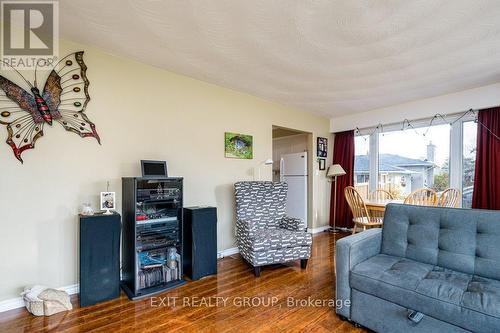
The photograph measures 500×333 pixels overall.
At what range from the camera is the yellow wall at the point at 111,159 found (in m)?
2.16

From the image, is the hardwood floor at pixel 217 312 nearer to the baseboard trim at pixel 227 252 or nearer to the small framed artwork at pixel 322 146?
the baseboard trim at pixel 227 252

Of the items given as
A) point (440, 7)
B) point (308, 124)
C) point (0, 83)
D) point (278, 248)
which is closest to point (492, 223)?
point (440, 7)

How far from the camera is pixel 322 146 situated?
515 centimetres

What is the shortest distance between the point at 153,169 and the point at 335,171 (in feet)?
11.9

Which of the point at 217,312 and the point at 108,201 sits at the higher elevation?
the point at 108,201

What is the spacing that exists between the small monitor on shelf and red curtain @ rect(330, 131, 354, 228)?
12.4 ft

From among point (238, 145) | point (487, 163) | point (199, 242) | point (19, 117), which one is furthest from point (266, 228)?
point (487, 163)

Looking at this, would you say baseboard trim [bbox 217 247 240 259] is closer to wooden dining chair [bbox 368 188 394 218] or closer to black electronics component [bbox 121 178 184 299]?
black electronics component [bbox 121 178 184 299]

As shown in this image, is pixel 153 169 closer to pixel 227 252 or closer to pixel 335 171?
pixel 227 252

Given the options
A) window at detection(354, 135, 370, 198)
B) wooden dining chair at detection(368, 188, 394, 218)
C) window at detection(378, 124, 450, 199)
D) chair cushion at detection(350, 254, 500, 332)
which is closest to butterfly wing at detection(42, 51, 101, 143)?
chair cushion at detection(350, 254, 500, 332)

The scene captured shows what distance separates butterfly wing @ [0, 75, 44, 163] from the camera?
2.12 m

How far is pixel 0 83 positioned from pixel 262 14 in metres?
2.26

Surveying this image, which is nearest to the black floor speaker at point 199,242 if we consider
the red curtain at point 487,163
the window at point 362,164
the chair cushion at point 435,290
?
the chair cushion at point 435,290

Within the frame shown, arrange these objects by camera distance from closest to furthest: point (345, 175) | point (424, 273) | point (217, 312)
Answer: point (424, 273)
point (217, 312)
point (345, 175)
